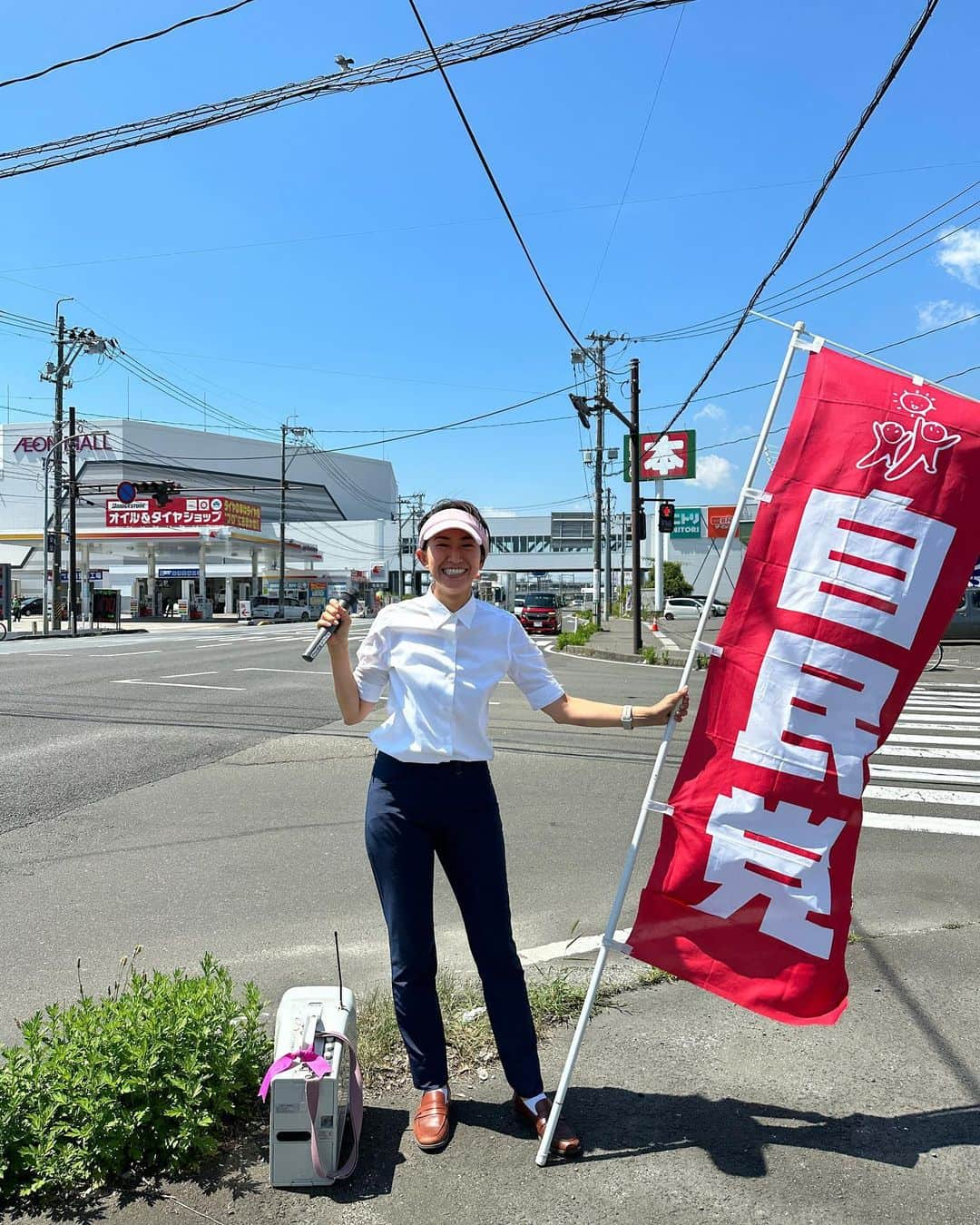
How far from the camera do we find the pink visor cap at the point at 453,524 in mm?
2988

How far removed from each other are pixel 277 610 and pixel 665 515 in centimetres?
3607

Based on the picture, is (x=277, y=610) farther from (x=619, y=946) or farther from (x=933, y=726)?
(x=619, y=946)

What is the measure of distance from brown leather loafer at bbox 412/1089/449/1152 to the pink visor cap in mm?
1764

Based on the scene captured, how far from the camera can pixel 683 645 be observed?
28.2m

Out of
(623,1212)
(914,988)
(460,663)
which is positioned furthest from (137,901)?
(914,988)

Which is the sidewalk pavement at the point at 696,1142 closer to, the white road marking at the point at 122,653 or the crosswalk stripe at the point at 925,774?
the crosswalk stripe at the point at 925,774

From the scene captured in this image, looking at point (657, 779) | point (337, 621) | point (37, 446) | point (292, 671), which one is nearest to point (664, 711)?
point (657, 779)

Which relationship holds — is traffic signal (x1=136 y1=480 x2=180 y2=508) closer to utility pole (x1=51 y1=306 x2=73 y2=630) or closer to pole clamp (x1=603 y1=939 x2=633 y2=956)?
utility pole (x1=51 y1=306 x2=73 y2=630)

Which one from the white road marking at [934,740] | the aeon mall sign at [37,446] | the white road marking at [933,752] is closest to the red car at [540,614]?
the white road marking at [934,740]

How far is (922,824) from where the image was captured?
697 centimetres

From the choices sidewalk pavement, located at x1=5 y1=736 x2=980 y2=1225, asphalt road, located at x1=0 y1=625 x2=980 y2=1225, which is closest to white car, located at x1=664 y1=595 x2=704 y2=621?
asphalt road, located at x1=0 y1=625 x2=980 y2=1225

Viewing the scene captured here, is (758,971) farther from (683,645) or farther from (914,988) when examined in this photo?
(683,645)

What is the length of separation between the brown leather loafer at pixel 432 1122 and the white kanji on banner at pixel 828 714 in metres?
1.47

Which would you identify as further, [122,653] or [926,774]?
[122,653]
